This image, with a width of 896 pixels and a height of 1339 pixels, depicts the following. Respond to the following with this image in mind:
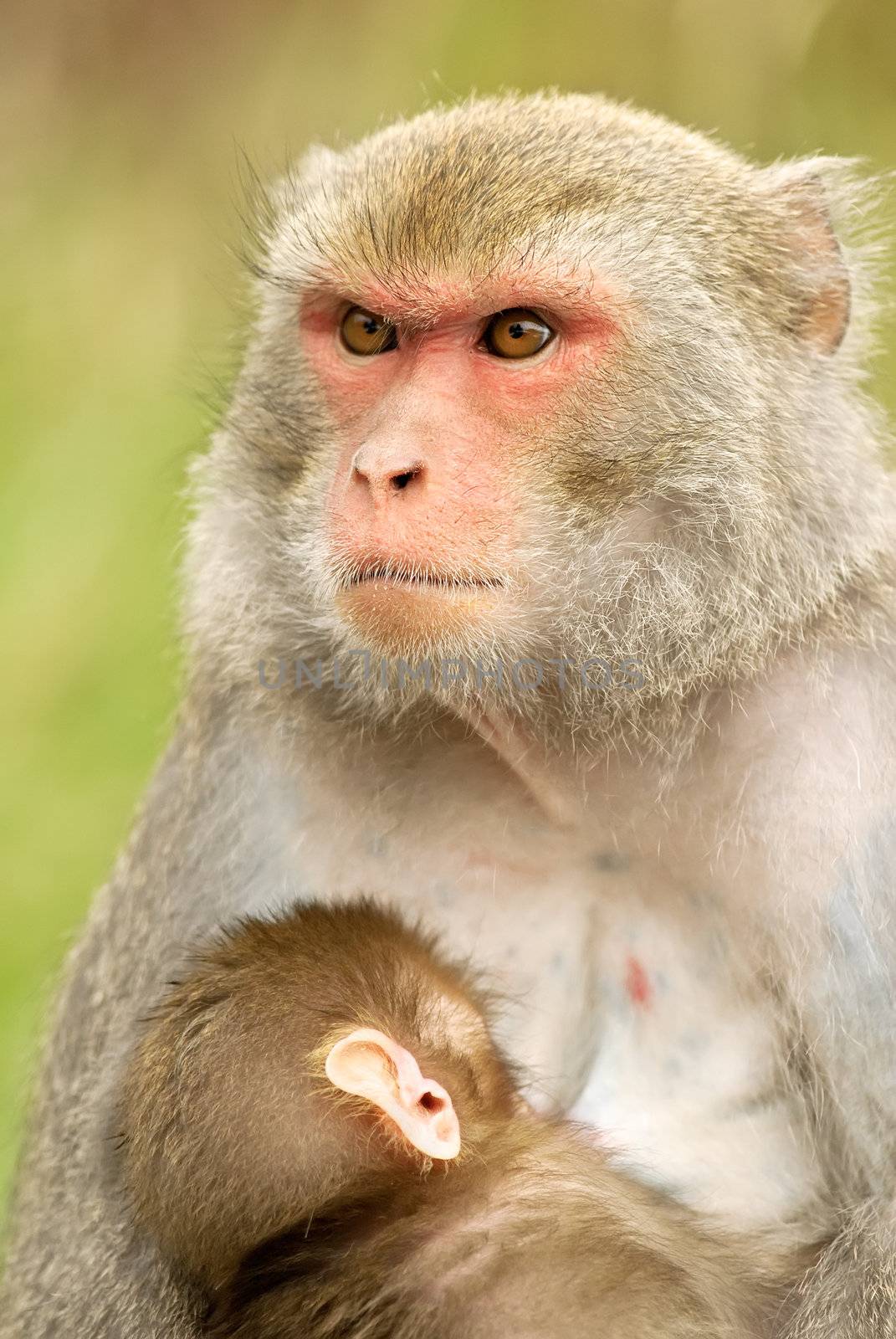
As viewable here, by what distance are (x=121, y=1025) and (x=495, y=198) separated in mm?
1671

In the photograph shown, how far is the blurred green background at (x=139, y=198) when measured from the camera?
21.0 ft

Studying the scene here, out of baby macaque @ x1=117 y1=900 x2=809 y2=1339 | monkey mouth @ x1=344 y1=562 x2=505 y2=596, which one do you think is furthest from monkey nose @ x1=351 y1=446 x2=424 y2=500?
baby macaque @ x1=117 y1=900 x2=809 y2=1339

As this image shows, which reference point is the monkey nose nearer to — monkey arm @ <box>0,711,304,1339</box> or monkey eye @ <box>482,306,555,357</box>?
monkey eye @ <box>482,306,555,357</box>

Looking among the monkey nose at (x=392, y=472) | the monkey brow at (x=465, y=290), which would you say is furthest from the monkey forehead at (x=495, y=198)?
the monkey nose at (x=392, y=472)

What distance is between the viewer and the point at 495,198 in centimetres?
312

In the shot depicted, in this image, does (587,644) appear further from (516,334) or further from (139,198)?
(139,198)

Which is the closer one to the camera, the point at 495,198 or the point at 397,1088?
the point at 397,1088

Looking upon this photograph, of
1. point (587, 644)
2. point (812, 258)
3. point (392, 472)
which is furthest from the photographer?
point (812, 258)

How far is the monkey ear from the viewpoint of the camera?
3.30 meters

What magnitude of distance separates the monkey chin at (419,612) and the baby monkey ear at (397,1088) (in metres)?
0.62

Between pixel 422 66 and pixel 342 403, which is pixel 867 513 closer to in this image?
pixel 342 403

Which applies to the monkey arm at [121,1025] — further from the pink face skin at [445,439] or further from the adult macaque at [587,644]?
the pink face skin at [445,439]

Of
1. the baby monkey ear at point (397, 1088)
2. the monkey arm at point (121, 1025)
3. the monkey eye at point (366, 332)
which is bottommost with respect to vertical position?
the monkey arm at point (121, 1025)

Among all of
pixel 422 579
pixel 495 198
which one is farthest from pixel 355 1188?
pixel 495 198
